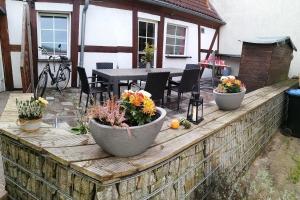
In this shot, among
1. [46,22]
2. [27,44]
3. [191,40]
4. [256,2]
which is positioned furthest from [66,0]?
[256,2]

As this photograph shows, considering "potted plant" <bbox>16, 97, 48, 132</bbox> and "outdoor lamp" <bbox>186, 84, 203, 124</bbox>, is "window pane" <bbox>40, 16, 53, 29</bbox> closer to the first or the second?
"potted plant" <bbox>16, 97, 48, 132</bbox>

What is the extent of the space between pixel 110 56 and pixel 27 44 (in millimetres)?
2185

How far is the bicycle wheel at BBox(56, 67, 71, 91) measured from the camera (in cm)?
672

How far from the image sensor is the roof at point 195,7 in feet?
27.3

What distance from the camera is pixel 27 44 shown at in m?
6.11

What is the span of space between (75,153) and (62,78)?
5.30 m

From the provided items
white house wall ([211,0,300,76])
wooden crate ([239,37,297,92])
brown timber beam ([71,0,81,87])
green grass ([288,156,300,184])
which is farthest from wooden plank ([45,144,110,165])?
white house wall ([211,0,300,76])

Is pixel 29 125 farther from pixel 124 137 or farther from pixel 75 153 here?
pixel 124 137

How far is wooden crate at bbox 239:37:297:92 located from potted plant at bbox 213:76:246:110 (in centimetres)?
307

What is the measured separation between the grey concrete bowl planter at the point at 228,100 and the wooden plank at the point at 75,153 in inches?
77.9

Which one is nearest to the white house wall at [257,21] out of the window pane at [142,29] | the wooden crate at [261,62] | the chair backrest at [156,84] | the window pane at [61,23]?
the wooden crate at [261,62]

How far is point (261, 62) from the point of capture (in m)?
6.26

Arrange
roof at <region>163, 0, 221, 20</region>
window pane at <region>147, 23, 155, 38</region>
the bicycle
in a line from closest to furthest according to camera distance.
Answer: the bicycle < window pane at <region>147, 23, 155, 38</region> < roof at <region>163, 0, 221, 20</region>

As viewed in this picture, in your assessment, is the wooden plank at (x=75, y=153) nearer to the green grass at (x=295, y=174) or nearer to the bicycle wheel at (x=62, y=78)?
the green grass at (x=295, y=174)
